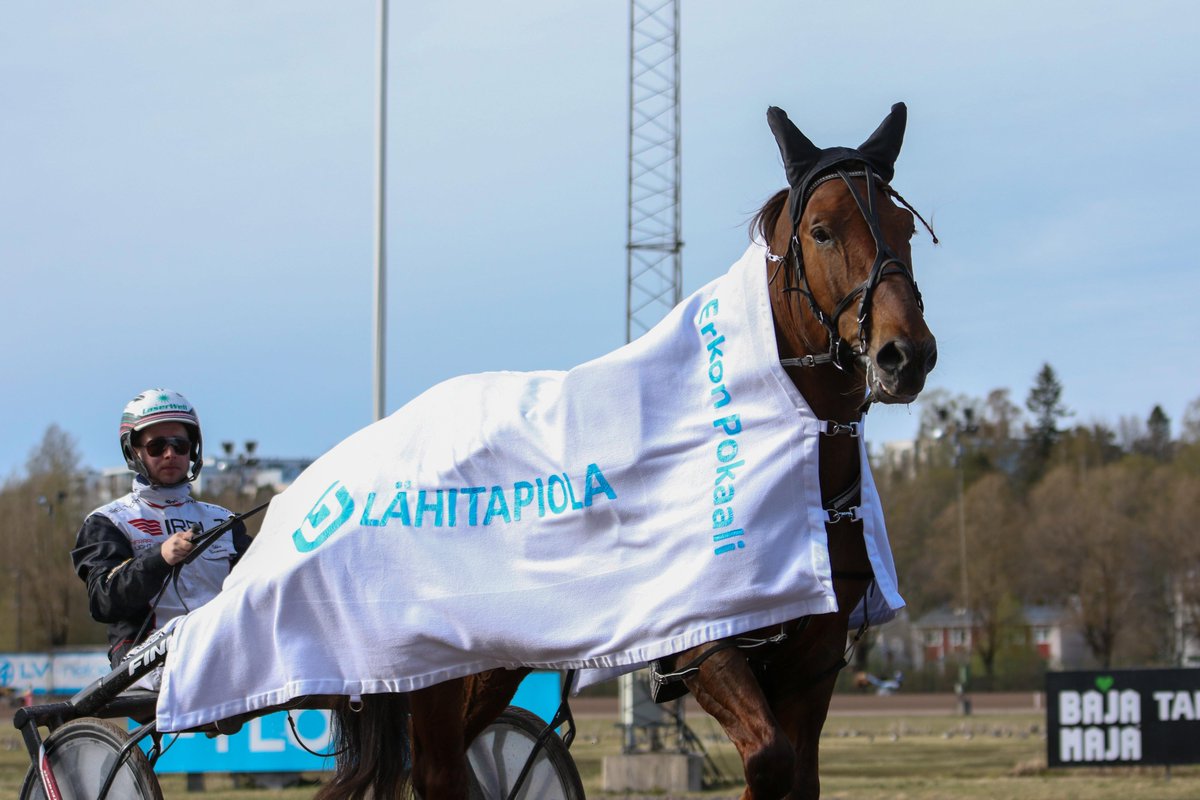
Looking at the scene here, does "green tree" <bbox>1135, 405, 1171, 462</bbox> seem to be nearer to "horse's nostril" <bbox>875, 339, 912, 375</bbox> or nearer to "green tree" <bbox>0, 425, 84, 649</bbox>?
"green tree" <bbox>0, 425, 84, 649</bbox>

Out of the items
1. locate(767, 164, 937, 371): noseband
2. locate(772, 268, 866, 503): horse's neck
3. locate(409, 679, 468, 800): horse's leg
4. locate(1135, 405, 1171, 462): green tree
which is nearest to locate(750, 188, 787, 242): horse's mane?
locate(767, 164, 937, 371): noseband

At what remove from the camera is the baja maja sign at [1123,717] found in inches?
605

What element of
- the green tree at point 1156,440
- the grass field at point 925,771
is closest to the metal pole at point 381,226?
the grass field at point 925,771

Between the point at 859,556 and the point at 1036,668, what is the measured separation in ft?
199

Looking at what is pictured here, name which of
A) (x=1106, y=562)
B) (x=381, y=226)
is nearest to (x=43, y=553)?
(x=1106, y=562)

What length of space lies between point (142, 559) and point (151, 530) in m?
0.45

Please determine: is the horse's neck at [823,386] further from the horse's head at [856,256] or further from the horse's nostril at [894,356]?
the horse's nostril at [894,356]

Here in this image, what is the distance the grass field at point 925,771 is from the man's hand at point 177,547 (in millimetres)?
8157

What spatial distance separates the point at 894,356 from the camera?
446 centimetres

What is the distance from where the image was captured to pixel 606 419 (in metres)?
5.14

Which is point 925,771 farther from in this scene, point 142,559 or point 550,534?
point 550,534

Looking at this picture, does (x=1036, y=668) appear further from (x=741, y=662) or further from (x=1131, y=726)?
(x=741, y=662)

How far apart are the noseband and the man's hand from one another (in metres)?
2.52

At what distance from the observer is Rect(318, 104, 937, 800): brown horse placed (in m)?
4.49
